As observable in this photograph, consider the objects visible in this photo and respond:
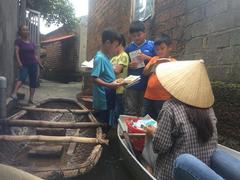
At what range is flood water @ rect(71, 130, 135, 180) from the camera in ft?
13.6

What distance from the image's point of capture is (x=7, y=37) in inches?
278

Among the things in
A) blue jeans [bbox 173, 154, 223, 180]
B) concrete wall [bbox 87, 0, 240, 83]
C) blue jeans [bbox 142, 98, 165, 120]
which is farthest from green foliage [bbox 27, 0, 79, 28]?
blue jeans [bbox 173, 154, 223, 180]

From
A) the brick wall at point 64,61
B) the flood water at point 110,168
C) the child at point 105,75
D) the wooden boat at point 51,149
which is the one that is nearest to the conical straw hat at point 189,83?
the wooden boat at point 51,149

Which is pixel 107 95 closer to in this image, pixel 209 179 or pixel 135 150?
pixel 135 150

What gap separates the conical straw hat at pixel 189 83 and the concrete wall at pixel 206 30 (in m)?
1.77

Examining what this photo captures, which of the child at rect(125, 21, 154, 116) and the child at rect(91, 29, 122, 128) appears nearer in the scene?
the child at rect(91, 29, 122, 128)

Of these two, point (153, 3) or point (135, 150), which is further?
point (153, 3)

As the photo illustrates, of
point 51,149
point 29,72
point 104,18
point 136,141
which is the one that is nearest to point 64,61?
point 104,18

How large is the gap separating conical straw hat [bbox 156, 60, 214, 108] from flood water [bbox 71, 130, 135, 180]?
1.56 meters

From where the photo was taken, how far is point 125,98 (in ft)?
18.6

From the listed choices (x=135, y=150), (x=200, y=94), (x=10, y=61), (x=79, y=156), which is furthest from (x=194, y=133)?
(x=10, y=61)

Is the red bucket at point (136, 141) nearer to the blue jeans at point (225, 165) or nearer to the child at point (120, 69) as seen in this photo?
the blue jeans at point (225, 165)

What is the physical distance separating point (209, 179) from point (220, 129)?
2.57 m

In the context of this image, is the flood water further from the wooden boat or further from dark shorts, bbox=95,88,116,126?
dark shorts, bbox=95,88,116,126
